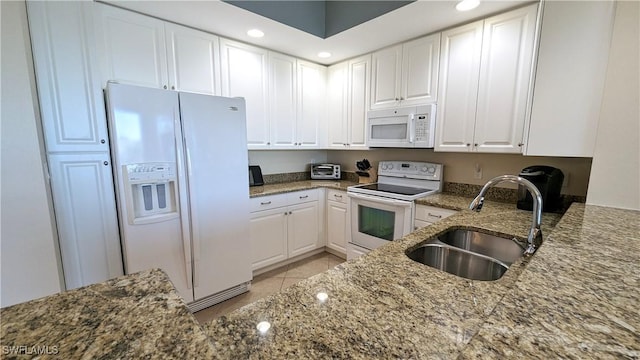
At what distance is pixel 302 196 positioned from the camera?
2918mm

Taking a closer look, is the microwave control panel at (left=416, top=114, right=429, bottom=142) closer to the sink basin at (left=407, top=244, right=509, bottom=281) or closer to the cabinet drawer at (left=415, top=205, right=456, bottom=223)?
the cabinet drawer at (left=415, top=205, right=456, bottom=223)

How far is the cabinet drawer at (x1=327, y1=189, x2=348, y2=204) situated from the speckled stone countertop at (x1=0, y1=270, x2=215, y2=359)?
2287 millimetres

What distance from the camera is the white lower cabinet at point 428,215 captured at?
6.98ft

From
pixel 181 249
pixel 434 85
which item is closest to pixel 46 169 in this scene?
pixel 181 249

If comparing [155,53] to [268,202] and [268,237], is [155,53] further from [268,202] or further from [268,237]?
[268,237]

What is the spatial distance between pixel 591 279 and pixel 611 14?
5.40 ft

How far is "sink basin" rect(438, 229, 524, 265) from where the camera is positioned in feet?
4.44

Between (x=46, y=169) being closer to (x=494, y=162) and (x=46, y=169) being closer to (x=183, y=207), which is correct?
(x=183, y=207)

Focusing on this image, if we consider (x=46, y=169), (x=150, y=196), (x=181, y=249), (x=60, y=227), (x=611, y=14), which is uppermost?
(x=611, y=14)

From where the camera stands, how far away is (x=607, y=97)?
1458 mm

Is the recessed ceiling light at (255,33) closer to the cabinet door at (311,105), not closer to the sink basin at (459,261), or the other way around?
the cabinet door at (311,105)

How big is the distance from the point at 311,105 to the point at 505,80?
1.93 m

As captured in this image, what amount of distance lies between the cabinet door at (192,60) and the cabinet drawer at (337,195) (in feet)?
5.14

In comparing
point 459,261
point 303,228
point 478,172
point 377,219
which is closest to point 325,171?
point 303,228
